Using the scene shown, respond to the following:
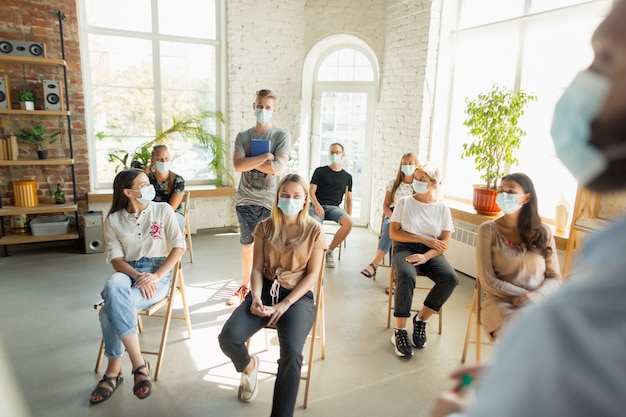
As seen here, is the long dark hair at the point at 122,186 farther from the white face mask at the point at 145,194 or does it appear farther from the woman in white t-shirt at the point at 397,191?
the woman in white t-shirt at the point at 397,191

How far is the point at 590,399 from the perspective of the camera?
0.38 metres

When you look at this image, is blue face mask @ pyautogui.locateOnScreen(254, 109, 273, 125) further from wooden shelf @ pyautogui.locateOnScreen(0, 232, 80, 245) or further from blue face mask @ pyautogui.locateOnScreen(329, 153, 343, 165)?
wooden shelf @ pyautogui.locateOnScreen(0, 232, 80, 245)

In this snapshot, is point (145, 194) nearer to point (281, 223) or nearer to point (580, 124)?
point (281, 223)

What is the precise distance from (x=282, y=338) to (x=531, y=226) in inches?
66.0

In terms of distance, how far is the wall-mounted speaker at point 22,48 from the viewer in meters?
4.45

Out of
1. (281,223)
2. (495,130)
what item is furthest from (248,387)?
(495,130)

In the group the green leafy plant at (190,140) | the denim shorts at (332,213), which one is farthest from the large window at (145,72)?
the denim shorts at (332,213)

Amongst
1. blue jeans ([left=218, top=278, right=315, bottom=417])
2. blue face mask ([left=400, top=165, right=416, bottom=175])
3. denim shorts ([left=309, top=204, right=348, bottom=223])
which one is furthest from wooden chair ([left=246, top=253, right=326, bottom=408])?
blue face mask ([left=400, top=165, right=416, bottom=175])

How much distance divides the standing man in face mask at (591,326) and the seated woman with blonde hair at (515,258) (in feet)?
7.22

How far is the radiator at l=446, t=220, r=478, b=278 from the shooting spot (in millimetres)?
4430

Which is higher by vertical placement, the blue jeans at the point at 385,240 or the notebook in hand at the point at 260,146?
the notebook in hand at the point at 260,146

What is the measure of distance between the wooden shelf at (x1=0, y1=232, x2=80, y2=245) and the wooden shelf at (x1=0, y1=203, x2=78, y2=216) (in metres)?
0.27

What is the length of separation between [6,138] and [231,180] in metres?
A: 2.68

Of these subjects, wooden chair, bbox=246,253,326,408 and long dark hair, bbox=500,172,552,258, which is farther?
long dark hair, bbox=500,172,552,258
